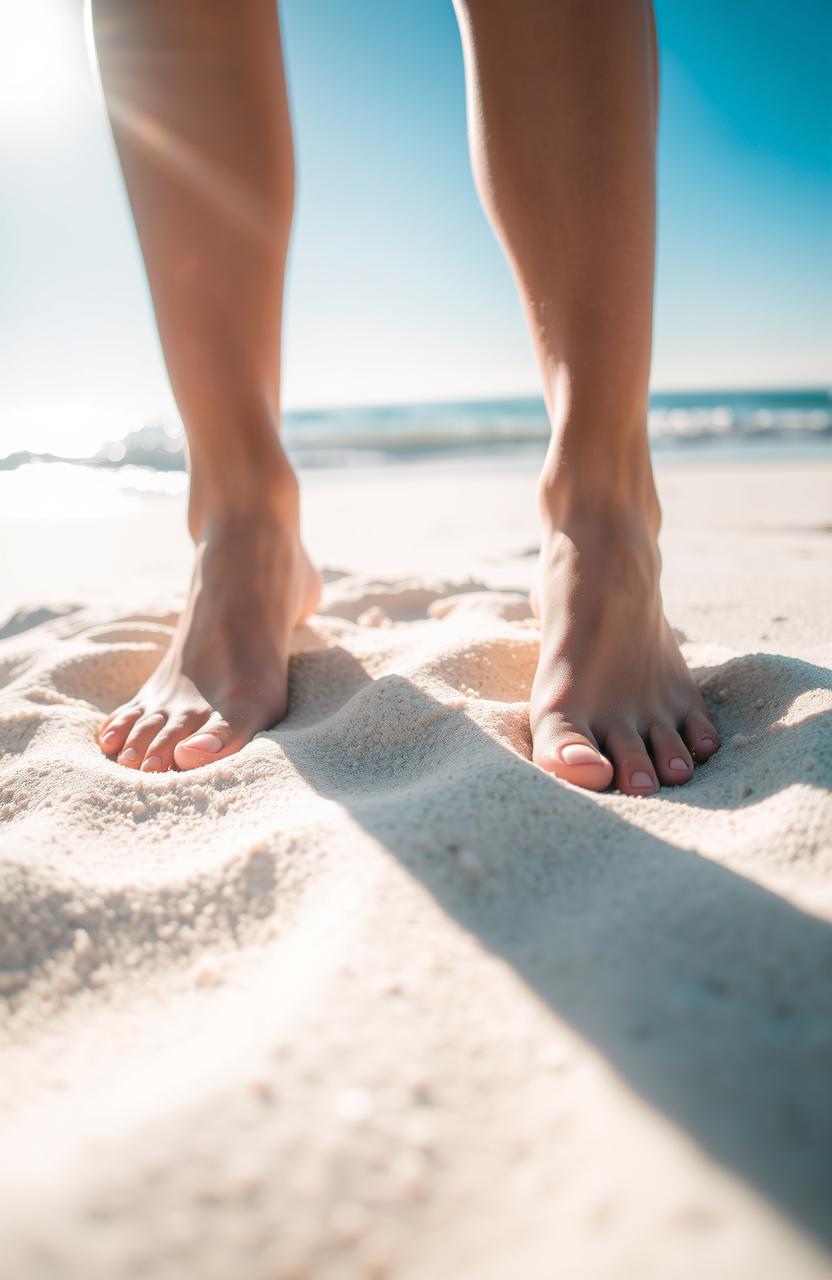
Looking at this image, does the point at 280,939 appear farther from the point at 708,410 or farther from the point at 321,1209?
the point at 708,410

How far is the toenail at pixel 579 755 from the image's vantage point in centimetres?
83

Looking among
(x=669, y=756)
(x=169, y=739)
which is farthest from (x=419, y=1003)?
(x=169, y=739)

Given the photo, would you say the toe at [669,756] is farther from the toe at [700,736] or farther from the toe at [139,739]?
the toe at [139,739]

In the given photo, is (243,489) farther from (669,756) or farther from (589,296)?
(669,756)

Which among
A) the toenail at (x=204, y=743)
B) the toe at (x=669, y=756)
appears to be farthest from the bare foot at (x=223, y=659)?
the toe at (x=669, y=756)

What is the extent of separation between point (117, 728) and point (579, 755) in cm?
63

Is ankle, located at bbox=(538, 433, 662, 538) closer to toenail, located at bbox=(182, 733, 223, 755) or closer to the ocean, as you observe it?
toenail, located at bbox=(182, 733, 223, 755)

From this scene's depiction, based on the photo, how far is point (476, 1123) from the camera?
1.34ft

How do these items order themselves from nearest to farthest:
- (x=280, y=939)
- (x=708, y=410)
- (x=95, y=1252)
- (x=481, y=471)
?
(x=95, y=1252) < (x=280, y=939) < (x=481, y=471) < (x=708, y=410)

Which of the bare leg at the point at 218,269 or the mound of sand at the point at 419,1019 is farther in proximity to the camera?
the bare leg at the point at 218,269

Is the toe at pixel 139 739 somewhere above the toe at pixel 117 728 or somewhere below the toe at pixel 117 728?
above

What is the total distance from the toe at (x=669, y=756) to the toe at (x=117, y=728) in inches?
26.9

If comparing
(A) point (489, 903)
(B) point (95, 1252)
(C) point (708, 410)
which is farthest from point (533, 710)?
(C) point (708, 410)

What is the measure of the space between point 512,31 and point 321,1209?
1250mm
